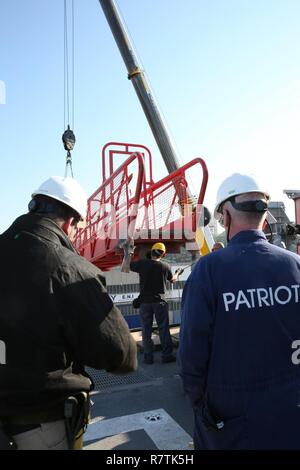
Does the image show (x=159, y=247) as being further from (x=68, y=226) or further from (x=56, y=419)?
(x=56, y=419)

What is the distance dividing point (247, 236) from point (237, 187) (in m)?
0.37

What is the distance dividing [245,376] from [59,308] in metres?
0.90

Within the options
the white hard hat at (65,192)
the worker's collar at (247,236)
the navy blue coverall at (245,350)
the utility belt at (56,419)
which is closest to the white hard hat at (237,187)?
the worker's collar at (247,236)

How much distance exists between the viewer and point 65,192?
6.53ft

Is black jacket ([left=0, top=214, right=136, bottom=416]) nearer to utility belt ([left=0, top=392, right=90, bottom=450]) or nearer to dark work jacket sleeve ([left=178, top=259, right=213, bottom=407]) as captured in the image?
utility belt ([left=0, top=392, right=90, bottom=450])

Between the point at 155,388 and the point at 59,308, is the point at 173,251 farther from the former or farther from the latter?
the point at 59,308

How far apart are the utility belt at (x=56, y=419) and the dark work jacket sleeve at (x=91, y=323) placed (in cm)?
19

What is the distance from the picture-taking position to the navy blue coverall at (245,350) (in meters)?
1.57

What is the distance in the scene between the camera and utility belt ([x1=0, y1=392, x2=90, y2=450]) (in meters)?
1.60

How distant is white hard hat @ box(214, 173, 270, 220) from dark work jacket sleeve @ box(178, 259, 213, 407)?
1.63ft

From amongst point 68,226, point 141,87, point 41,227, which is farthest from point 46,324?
point 141,87

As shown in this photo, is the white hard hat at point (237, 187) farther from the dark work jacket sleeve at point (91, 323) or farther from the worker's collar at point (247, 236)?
the dark work jacket sleeve at point (91, 323)
